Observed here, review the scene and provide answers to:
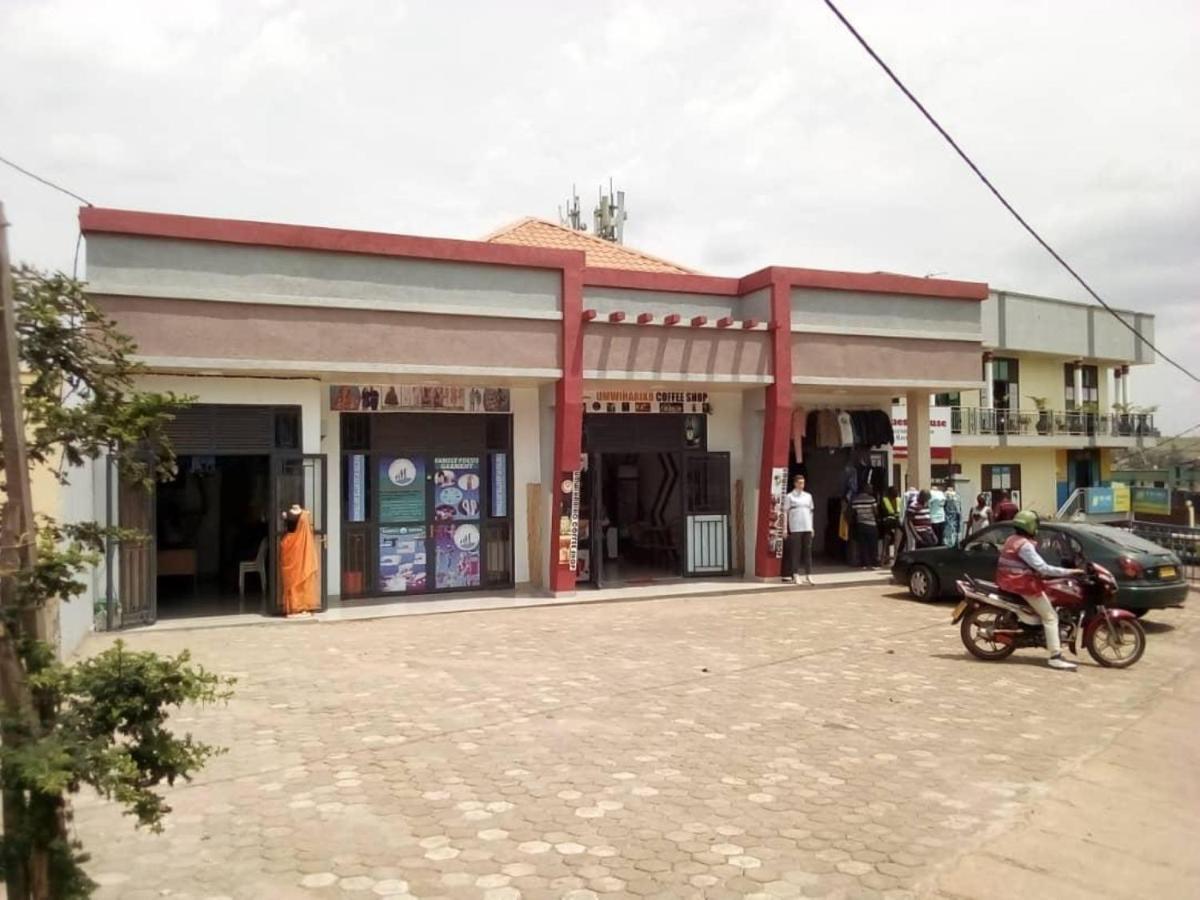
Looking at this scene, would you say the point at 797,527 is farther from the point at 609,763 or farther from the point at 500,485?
the point at 609,763

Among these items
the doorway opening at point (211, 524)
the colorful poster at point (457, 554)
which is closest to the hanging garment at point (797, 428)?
the colorful poster at point (457, 554)

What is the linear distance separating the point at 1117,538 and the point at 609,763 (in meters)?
8.46

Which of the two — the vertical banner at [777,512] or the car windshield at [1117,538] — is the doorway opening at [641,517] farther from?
the car windshield at [1117,538]

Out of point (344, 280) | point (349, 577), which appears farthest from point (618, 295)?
point (349, 577)

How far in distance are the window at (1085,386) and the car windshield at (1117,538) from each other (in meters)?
22.9

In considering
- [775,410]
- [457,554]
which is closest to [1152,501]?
[775,410]

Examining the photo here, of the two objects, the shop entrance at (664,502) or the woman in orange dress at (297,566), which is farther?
the shop entrance at (664,502)

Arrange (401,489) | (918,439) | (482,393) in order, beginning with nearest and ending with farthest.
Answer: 1. (401,489)
2. (482,393)
3. (918,439)

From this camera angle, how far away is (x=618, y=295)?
49.3 feet

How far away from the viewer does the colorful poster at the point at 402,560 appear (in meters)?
13.9

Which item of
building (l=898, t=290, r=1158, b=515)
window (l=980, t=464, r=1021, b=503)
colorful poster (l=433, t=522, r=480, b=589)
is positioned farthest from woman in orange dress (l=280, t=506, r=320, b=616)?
window (l=980, t=464, r=1021, b=503)

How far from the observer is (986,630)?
9516 millimetres

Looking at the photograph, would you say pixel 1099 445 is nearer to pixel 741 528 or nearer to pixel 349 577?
pixel 741 528

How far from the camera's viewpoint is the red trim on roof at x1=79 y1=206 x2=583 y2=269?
1117 centimetres
